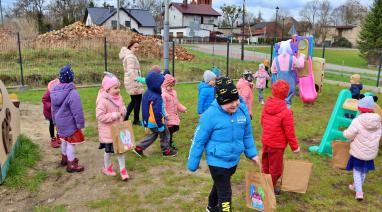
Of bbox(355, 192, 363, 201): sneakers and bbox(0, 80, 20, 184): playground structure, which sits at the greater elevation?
bbox(0, 80, 20, 184): playground structure

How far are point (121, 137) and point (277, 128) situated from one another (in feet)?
7.11

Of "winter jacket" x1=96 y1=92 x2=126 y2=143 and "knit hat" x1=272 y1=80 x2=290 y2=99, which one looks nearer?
"knit hat" x1=272 y1=80 x2=290 y2=99

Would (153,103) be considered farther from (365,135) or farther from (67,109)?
(365,135)

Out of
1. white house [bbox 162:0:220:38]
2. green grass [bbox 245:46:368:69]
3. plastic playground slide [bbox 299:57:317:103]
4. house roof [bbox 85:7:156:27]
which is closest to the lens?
plastic playground slide [bbox 299:57:317:103]

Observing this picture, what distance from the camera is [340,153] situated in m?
4.91

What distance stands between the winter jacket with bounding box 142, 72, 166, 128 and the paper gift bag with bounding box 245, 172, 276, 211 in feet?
7.20

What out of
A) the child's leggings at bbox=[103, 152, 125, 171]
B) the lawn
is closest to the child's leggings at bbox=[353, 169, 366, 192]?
the lawn

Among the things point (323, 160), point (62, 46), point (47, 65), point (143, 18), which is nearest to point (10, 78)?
point (47, 65)

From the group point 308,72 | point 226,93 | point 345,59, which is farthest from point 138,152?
point 345,59

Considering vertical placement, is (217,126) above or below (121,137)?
above

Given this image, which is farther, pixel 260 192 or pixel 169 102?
pixel 169 102

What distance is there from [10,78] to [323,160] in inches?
483

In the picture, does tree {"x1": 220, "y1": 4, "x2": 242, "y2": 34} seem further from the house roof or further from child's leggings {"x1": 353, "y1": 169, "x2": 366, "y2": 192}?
child's leggings {"x1": 353, "y1": 169, "x2": 366, "y2": 192}

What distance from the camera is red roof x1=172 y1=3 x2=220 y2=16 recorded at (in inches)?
3041
